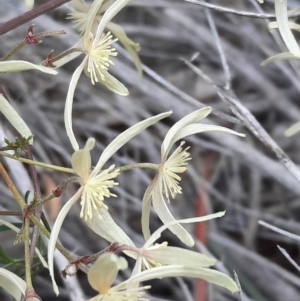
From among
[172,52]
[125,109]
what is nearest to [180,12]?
[172,52]

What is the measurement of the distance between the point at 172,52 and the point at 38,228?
1049 mm

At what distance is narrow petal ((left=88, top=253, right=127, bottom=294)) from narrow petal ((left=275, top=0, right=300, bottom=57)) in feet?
1.03

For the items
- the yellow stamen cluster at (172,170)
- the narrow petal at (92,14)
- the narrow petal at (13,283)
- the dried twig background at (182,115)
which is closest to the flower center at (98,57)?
the narrow petal at (92,14)

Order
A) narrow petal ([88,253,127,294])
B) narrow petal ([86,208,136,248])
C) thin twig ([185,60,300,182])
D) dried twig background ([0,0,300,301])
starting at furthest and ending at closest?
dried twig background ([0,0,300,301]), thin twig ([185,60,300,182]), narrow petal ([86,208,136,248]), narrow petal ([88,253,127,294])

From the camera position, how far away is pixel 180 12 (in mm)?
1275

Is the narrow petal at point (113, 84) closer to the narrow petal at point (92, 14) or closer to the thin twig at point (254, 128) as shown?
the narrow petal at point (92, 14)

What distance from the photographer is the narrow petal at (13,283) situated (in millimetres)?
434

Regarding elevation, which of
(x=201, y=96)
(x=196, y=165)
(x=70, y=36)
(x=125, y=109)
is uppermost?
(x=70, y=36)

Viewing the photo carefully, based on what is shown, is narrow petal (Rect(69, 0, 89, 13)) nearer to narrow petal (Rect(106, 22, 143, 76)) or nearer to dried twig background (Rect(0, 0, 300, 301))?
narrow petal (Rect(106, 22, 143, 76))

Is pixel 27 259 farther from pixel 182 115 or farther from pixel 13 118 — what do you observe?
pixel 182 115

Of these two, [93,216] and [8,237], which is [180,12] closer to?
[8,237]

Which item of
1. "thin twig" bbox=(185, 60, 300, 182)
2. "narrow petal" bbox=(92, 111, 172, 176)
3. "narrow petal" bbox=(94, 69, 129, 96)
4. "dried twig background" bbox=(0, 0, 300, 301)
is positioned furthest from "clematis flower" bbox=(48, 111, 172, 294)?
"dried twig background" bbox=(0, 0, 300, 301)

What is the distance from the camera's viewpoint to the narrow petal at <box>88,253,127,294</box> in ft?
1.22

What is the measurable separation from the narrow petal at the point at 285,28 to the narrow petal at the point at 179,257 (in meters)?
0.27
